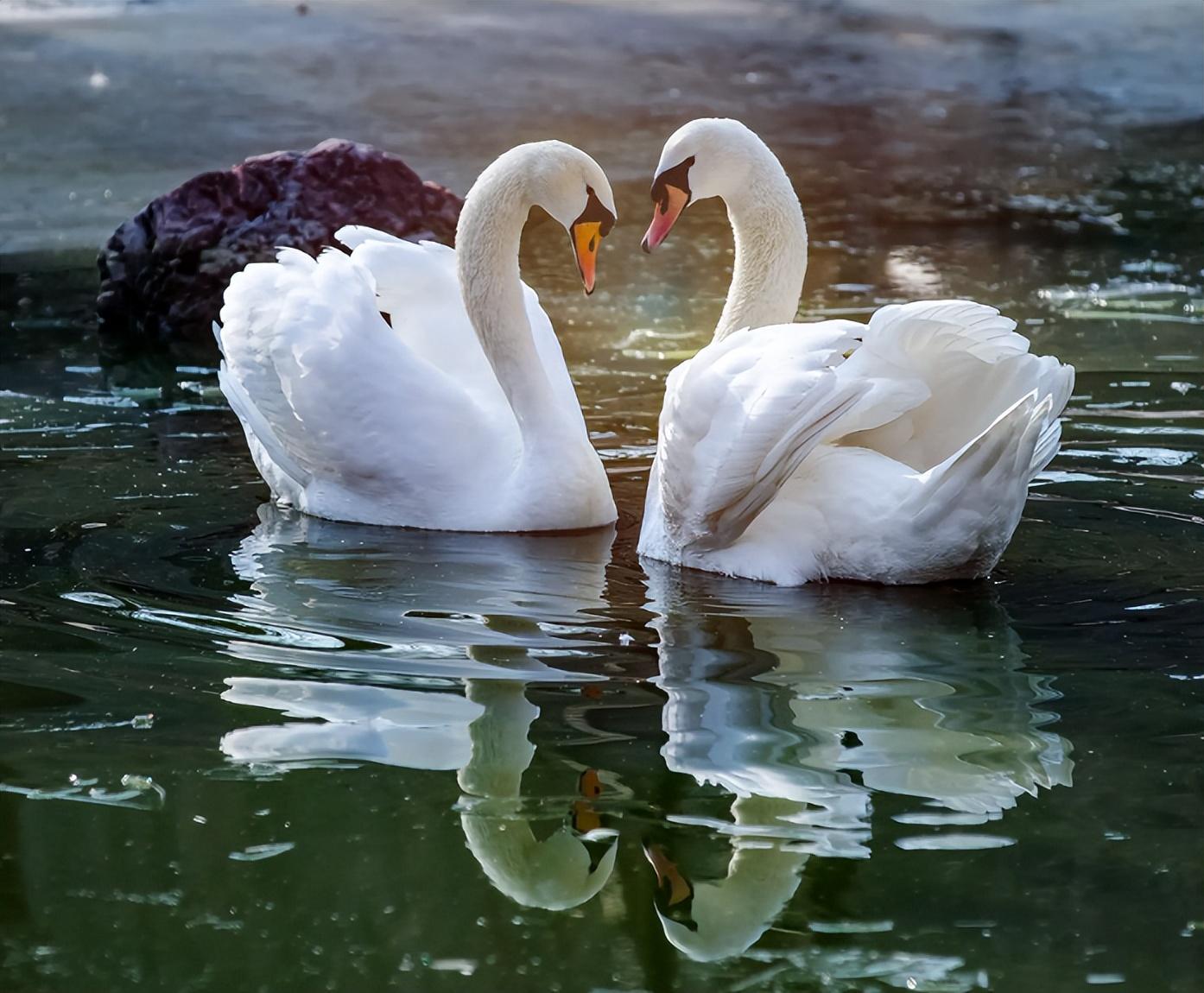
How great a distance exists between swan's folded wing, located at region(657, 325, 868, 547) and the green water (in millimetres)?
258

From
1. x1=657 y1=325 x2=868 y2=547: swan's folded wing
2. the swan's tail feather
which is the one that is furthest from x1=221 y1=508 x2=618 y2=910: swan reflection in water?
the swan's tail feather

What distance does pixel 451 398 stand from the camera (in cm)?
586

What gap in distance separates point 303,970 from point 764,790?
1.02 meters

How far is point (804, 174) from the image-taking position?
49.8 ft

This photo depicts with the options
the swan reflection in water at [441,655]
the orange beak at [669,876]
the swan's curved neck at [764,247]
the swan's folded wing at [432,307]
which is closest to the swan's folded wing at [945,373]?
the swan's curved neck at [764,247]

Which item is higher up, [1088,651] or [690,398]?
[690,398]

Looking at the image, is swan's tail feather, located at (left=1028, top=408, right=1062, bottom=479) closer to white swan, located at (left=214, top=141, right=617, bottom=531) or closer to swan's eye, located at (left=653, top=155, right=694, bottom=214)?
swan's eye, located at (left=653, top=155, right=694, bottom=214)

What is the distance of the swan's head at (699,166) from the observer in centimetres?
557

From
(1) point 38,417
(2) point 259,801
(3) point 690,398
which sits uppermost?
(3) point 690,398

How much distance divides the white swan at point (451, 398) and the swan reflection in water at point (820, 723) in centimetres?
78

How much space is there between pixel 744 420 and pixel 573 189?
4.28 ft

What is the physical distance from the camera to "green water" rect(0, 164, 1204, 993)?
2.97 metres

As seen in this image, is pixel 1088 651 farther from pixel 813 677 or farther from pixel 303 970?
pixel 303 970

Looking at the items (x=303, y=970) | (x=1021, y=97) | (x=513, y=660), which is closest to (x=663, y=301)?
(x=513, y=660)
